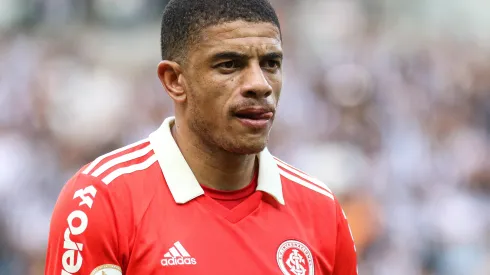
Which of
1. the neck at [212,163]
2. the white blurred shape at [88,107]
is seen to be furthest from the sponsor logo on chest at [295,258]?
the white blurred shape at [88,107]

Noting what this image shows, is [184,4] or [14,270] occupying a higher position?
[184,4]

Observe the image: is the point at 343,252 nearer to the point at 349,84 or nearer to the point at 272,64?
the point at 272,64

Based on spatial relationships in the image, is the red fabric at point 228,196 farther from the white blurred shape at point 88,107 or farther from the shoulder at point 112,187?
the white blurred shape at point 88,107

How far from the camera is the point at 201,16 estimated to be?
11.5ft

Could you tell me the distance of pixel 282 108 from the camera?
31.3 feet

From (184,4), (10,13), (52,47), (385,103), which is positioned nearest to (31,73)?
(52,47)

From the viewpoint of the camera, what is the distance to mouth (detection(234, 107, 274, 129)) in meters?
3.43

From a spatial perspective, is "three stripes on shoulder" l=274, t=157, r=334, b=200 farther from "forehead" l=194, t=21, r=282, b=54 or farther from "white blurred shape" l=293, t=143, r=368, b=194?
"white blurred shape" l=293, t=143, r=368, b=194

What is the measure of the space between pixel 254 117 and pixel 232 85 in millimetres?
141

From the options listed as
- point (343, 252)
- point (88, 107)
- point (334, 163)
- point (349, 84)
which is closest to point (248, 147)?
point (343, 252)

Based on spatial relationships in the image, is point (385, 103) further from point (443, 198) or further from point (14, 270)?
point (14, 270)

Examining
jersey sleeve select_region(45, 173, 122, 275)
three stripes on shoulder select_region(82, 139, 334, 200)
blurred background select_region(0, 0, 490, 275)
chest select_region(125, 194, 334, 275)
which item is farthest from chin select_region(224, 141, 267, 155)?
blurred background select_region(0, 0, 490, 275)

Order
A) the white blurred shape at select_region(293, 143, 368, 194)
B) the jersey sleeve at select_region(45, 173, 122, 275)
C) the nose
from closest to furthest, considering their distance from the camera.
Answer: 1. the jersey sleeve at select_region(45, 173, 122, 275)
2. the nose
3. the white blurred shape at select_region(293, 143, 368, 194)

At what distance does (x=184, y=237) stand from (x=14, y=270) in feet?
16.3
